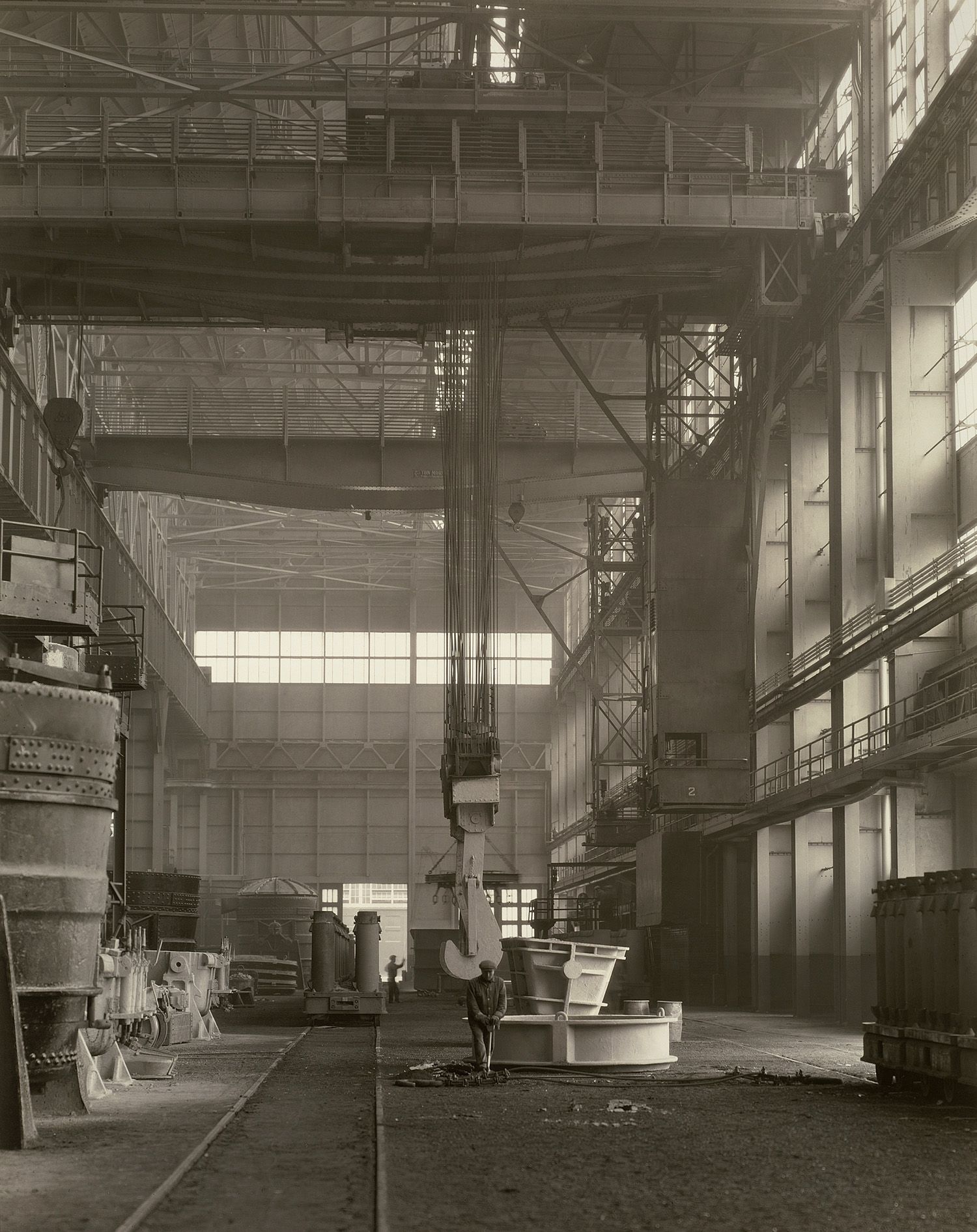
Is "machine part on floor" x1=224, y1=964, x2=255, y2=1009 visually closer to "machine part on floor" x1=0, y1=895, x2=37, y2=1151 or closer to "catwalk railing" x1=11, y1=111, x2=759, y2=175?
"catwalk railing" x1=11, y1=111, x2=759, y2=175

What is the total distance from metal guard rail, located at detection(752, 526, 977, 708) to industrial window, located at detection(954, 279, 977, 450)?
4.74 feet

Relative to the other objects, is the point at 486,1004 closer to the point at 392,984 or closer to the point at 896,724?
the point at 896,724

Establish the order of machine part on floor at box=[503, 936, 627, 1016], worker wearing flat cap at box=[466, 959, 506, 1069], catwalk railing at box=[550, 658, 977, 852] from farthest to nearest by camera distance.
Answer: catwalk railing at box=[550, 658, 977, 852], machine part on floor at box=[503, 936, 627, 1016], worker wearing flat cap at box=[466, 959, 506, 1069]

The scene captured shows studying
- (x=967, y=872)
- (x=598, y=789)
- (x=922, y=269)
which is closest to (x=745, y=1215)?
(x=967, y=872)

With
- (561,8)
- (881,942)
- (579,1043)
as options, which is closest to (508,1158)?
(881,942)

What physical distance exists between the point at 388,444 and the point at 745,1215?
26.3 meters

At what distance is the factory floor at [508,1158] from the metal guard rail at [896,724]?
17.3ft

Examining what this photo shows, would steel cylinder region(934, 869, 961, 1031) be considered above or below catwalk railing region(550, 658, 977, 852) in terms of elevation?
below

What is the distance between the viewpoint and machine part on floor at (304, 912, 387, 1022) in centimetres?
2794

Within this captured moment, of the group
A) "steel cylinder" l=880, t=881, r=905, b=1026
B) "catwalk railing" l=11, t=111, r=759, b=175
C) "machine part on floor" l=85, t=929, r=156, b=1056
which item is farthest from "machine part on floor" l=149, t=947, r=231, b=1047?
"catwalk railing" l=11, t=111, r=759, b=175

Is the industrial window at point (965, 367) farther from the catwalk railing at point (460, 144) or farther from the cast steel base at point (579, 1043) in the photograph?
the cast steel base at point (579, 1043)

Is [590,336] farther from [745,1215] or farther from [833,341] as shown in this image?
[745,1215]

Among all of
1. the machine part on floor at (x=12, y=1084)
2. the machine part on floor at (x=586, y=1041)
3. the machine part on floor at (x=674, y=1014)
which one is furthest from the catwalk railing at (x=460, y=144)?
the machine part on floor at (x=12, y=1084)

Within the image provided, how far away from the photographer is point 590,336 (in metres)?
43.8
